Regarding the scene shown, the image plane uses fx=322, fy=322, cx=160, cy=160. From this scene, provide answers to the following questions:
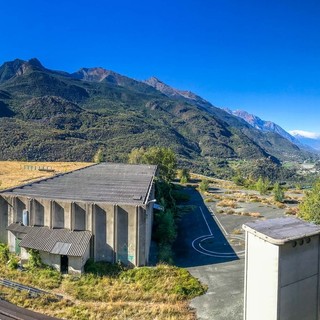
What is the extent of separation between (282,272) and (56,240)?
16.3 meters

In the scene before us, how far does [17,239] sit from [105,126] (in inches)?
5749

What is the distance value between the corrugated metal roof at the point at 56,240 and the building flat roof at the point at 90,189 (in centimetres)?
251

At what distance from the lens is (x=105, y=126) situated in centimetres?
16588

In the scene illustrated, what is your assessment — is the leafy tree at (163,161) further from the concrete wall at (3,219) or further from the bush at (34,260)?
the bush at (34,260)

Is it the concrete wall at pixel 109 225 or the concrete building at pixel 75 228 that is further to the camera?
the concrete wall at pixel 109 225

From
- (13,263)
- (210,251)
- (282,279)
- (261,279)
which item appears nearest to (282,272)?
(282,279)

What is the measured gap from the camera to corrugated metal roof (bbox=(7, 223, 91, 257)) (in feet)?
65.9

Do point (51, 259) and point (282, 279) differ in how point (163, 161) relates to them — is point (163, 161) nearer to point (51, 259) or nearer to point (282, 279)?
point (51, 259)

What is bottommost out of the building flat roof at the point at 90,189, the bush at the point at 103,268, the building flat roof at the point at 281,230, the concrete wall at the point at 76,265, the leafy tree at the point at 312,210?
the bush at the point at 103,268

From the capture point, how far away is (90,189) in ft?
93.1

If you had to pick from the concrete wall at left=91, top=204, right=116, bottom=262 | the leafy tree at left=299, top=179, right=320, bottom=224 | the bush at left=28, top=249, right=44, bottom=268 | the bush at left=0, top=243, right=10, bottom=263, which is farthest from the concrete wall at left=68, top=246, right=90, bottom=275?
the leafy tree at left=299, top=179, right=320, bottom=224

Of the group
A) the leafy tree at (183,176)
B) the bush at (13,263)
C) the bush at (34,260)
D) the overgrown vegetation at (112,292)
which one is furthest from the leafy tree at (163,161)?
the bush at (34,260)

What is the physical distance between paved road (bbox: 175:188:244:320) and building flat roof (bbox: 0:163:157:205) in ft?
18.6

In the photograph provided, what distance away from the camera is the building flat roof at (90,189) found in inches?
952
